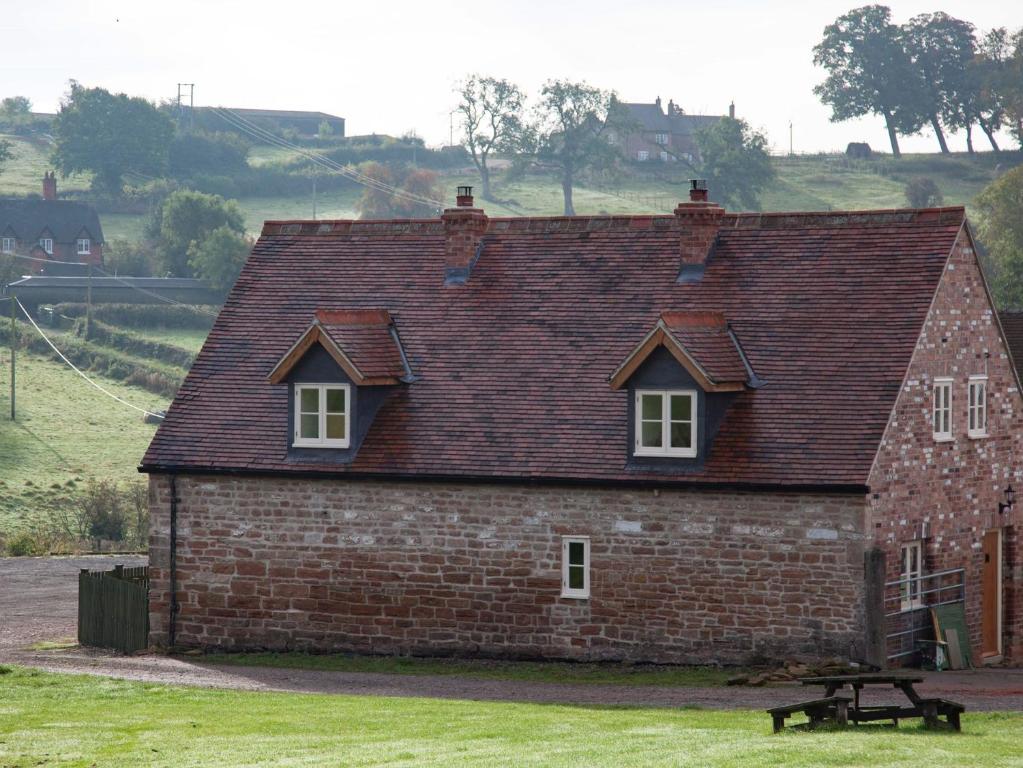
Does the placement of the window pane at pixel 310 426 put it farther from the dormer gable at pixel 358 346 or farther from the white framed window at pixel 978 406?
the white framed window at pixel 978 406

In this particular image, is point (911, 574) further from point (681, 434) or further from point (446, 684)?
point (446, 684)

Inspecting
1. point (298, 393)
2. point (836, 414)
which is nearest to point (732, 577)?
point (836, 414)

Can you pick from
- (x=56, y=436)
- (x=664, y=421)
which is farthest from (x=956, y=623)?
(x=56, y=436)

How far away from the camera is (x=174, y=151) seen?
14288 cm

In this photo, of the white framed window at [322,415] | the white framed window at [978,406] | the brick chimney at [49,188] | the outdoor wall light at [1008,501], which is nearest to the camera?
the white framed window at [322,415]

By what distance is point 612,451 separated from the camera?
28391 millimetres

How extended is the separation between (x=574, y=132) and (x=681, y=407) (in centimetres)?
11770

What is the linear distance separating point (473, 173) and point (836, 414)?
12674 cm

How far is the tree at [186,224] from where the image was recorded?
349 ft

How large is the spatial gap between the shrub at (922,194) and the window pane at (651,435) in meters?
100

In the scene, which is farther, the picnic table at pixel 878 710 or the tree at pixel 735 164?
the tree at pixel 735 164

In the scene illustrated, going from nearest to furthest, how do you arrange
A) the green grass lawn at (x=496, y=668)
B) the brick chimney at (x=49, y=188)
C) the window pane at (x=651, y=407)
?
the green grass lawn at (x=496, y=668)
the window pane at (x=651, y=407)
the brick chimney at (x=49, y=188)

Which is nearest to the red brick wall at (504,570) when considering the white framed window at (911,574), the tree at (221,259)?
the white framed window at (911,574)

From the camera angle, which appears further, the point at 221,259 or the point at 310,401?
the point at 221,259
